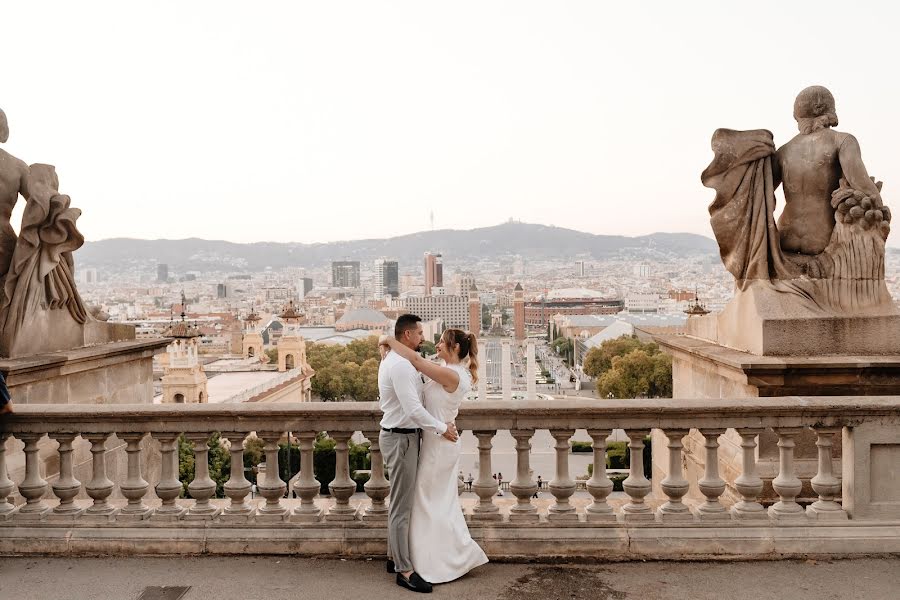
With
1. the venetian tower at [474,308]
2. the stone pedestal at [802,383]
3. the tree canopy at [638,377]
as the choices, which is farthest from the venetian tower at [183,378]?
the venetian tower at [474,308]

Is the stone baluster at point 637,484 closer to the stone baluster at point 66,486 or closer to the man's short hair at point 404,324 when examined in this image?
the man's short hair at point 404,324

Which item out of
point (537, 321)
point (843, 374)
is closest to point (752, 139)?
point (843, 374)

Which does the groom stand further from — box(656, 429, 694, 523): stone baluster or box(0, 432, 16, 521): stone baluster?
box(0, 432, 16, 521): stone baluster

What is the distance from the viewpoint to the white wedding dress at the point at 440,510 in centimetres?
384

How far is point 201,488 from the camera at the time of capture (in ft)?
13.9

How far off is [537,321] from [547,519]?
165 m

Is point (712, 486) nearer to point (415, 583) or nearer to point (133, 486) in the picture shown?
point (415, 583)

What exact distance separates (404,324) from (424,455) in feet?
2.07

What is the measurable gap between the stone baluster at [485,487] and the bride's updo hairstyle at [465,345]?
38 centimetres

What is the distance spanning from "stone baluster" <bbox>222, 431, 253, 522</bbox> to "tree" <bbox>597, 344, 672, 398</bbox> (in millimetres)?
45153

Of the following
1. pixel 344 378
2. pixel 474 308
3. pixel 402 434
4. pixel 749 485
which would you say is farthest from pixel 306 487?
pixel 474 308

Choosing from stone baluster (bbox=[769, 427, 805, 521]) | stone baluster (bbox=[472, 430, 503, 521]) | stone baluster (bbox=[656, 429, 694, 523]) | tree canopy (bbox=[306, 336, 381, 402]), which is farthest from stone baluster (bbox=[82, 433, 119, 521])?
tree canopy (bbox=[306, 336, 381, 402])

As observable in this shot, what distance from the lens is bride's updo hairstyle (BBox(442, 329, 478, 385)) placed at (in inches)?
154

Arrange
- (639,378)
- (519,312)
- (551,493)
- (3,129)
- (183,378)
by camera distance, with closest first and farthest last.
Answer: (551,493) < (3,129) < (183,378) < (639,378) < (519,312)
